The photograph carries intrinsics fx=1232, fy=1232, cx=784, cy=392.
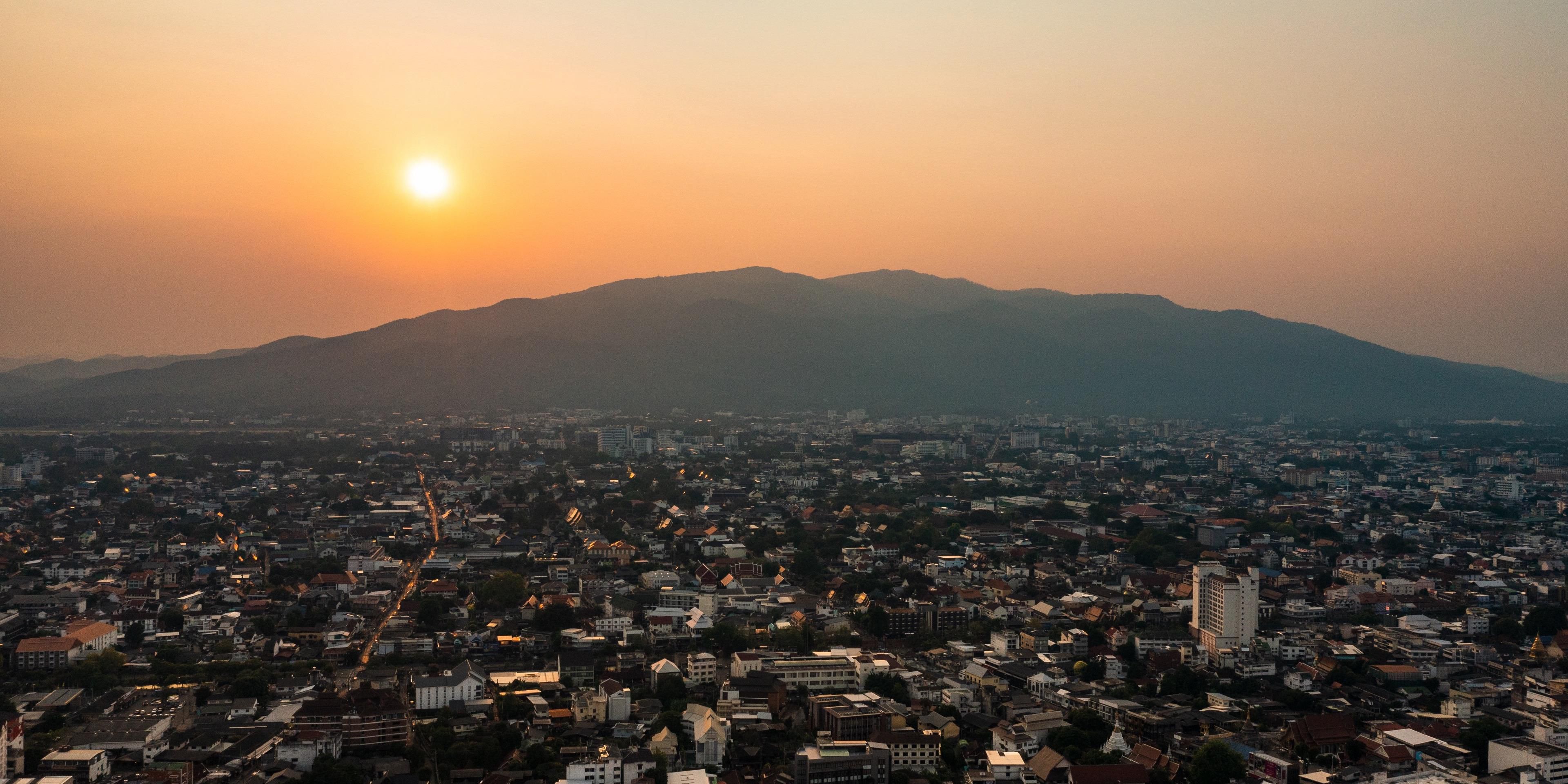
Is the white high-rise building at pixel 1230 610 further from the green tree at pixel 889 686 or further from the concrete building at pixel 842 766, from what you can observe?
the concrete building at pixel 842 766

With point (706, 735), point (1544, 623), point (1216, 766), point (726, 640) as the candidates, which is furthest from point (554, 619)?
point (1544, 623)

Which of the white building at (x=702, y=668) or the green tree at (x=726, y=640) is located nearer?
the white building at (x=702, y=668)

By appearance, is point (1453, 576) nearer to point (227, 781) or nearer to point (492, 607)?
point (492, 607)

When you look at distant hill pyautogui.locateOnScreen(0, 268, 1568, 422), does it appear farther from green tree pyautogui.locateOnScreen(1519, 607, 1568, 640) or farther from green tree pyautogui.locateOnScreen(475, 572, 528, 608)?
green tree pyautogui.locateOnScreen(1519, 607, 1568, 640)

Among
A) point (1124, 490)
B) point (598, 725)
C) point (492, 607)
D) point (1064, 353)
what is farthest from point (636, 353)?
point (598, 725)

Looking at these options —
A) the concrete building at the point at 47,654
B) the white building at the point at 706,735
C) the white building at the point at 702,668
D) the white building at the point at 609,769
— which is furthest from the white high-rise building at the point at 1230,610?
the concrete building at the point at 47,654

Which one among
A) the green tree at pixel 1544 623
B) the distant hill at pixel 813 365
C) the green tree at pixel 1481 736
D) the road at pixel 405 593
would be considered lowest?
the road at pixel 405 593

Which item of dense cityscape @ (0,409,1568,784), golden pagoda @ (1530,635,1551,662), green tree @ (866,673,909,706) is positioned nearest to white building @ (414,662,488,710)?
dense cityscape @ (0,409,1568,784)

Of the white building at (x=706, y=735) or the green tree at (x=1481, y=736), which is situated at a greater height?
the green tree at (x=1481, y=736)

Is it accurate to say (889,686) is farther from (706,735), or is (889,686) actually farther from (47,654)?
(47,654)
